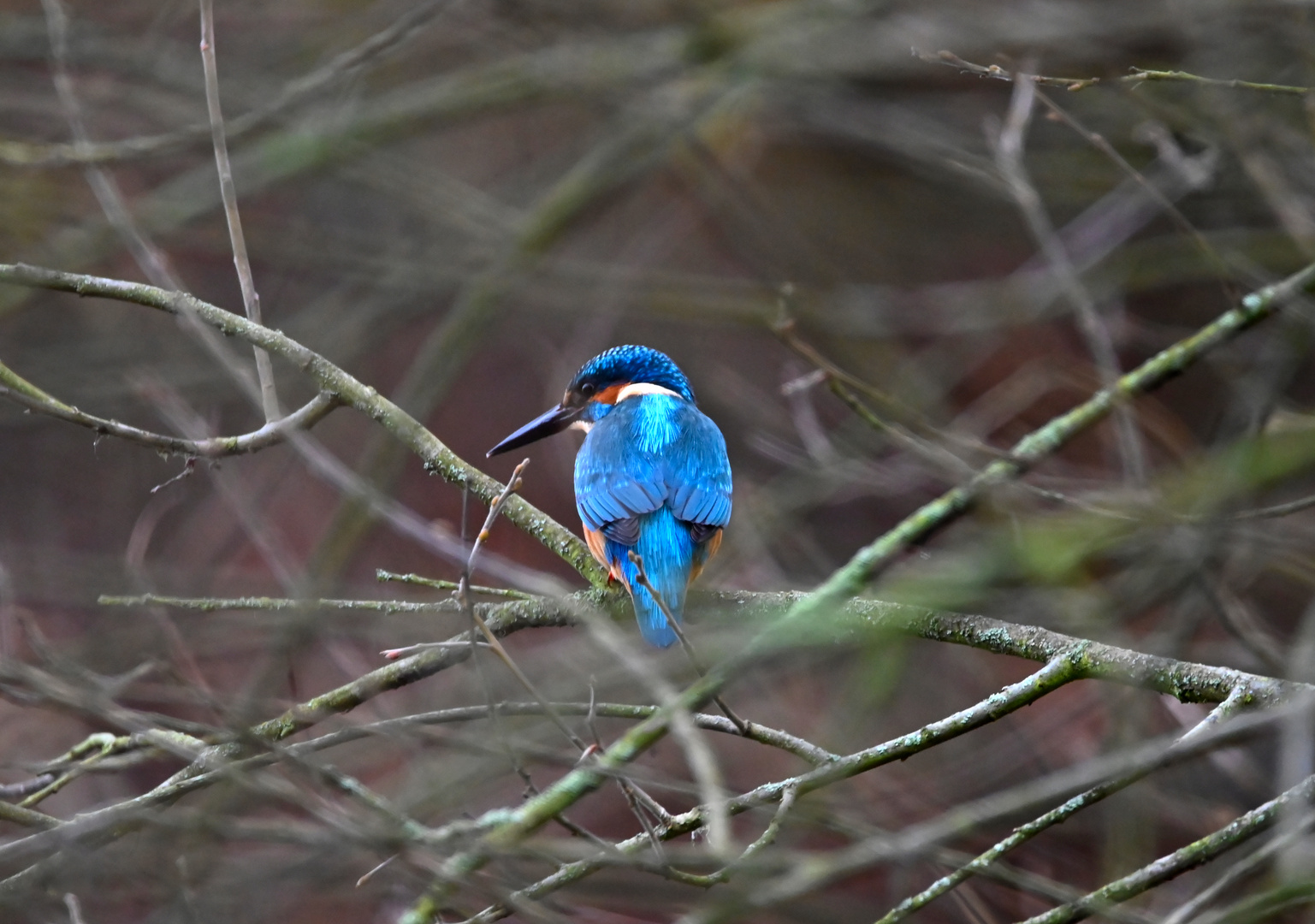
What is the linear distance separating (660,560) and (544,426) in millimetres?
981

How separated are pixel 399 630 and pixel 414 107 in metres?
1.86

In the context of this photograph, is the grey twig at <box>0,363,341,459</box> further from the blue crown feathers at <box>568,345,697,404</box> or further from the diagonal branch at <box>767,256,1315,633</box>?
the blue crown feathers at <box>568,345,697,404</box>

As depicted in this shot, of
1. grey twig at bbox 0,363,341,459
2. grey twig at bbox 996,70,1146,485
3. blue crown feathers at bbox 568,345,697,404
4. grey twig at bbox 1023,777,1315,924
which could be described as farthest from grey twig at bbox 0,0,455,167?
grey twig at bbox 1023,777,1315,924

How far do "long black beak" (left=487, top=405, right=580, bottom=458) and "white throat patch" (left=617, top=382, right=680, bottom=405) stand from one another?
0.49 ft

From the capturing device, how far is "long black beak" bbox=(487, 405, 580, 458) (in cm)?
364

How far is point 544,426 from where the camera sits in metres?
3.75

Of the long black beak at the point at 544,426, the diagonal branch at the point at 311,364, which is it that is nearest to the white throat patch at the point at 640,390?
the long black beak at the point at 544,426

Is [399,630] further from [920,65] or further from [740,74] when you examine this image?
[920,65]

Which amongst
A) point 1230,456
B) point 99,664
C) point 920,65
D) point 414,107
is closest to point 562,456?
point 414,107

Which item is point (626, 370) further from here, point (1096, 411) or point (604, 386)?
point (1096, 411)

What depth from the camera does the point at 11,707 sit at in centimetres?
442

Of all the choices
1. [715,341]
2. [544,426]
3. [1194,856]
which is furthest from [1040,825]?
[715,341]

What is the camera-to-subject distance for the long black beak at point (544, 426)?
364 cm

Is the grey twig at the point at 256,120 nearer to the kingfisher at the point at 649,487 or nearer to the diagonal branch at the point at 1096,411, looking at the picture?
the kingfisher at the point at 649,487
